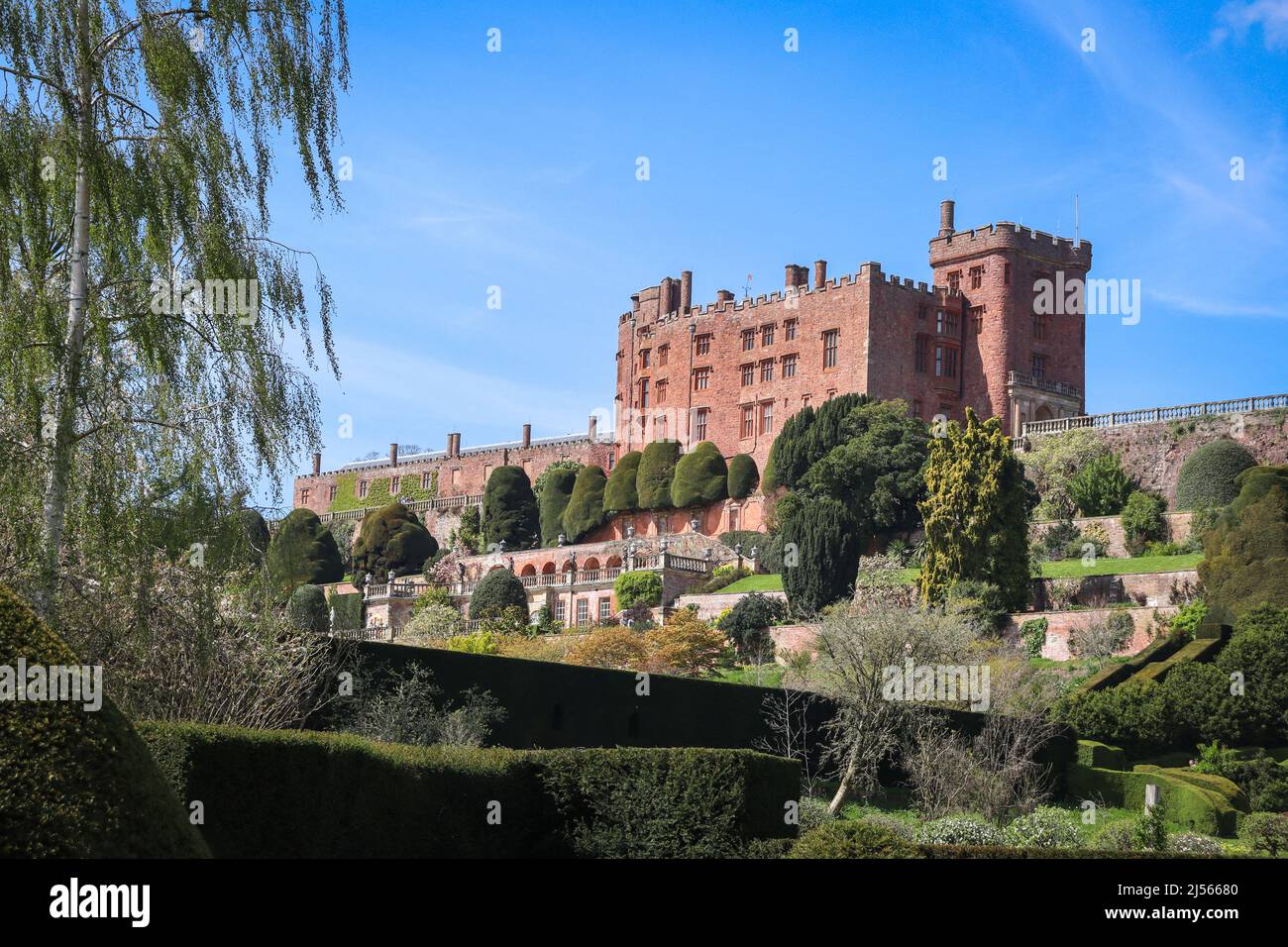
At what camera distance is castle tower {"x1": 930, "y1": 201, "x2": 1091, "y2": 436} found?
59688 millimetres

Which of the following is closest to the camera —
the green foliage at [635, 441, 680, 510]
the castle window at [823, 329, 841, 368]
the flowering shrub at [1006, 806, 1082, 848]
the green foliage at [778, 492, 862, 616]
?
the flowering shrub at [1006, 806, 1082, 848]

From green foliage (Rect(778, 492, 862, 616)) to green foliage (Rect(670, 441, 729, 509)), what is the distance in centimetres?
1252

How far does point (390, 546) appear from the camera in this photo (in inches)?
2672

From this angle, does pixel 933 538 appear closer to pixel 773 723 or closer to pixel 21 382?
pixel 773 723

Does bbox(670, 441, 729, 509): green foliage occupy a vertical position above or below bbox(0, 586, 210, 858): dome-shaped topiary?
above

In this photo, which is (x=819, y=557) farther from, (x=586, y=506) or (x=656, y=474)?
(x=586, y=506)

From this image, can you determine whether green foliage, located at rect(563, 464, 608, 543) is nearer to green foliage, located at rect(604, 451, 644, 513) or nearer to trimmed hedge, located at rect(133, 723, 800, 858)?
green foliage, located at rect(604, 451, 644, 513)

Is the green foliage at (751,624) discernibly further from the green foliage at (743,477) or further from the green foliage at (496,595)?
the green foliage at (743,477)

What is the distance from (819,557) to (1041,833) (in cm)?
2475

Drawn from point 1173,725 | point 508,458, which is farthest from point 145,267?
point 508,458

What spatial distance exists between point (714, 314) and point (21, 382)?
54751 mm

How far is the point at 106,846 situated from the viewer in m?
9.25

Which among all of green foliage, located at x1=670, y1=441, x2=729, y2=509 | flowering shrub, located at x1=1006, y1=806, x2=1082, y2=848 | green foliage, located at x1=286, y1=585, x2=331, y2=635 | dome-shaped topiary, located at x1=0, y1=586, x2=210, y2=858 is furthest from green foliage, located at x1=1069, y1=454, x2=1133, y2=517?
dome-shaped topiary, located at x1=0, y1=586, x2=210, y2=858

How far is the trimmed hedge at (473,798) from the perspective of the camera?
47.0 ft
